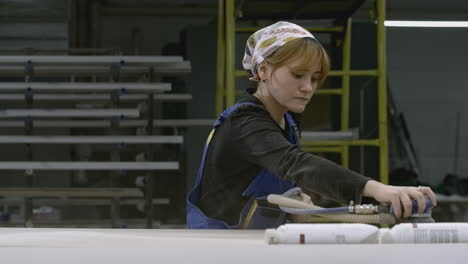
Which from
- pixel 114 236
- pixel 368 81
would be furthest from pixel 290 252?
pixel 368 81

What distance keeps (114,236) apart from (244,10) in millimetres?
3047

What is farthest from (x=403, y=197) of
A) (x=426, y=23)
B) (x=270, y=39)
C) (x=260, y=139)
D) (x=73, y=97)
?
(x=426, y=23)

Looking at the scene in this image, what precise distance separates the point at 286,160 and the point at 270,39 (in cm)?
27

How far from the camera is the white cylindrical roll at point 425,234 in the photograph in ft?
2.62

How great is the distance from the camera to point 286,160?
1245 mm

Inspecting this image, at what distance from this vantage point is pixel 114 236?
98cm

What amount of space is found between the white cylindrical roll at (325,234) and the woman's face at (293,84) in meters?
0.58

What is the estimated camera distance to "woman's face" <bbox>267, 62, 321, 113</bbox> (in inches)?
53.4

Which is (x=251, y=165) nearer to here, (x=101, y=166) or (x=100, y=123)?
(x=101, y=166)

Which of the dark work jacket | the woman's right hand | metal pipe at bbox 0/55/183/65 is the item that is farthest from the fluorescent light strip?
the woman's right hand

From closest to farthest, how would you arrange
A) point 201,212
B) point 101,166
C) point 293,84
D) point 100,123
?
point 293,84, point 201,212, point 101,166, point 100,123

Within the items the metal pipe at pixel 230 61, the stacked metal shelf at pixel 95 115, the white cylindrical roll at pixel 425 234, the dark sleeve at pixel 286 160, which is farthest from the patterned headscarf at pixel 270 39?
the stacked metal shelf at pixel 95 115

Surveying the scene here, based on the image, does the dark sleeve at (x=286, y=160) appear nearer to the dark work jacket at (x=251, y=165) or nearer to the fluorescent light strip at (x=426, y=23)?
the dark work jacket at (x=251, y=165)

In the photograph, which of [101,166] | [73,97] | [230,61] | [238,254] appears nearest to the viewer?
[238,254]
